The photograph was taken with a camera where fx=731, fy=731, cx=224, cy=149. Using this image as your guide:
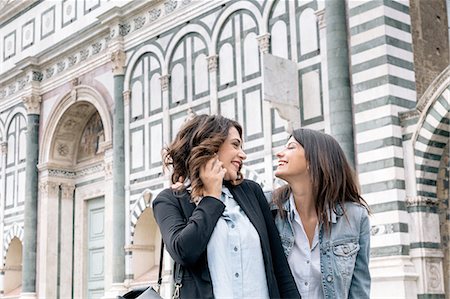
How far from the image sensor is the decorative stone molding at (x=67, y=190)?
17747mm

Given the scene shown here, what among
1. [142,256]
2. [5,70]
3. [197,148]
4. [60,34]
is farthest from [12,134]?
[197,148]

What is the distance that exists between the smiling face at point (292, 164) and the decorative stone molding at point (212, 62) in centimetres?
1047

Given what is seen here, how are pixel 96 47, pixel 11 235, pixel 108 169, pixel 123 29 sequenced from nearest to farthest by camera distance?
pixel 123 29
pixel 108 169
pixel 96 47
pixel 11 235

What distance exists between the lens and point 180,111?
45.5 feet

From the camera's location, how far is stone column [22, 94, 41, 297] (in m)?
17.2

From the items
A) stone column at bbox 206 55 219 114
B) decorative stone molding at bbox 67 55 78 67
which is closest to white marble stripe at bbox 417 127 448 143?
stone column at bbox 206 55 219 114

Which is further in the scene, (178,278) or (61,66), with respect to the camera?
(61,66)

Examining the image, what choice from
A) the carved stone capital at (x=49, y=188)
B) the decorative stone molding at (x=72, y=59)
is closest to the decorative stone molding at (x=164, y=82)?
the decorative stone molding at (x=72, y=59)

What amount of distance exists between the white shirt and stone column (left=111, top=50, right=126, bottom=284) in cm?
1220

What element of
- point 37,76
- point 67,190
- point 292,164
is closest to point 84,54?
point 37,76

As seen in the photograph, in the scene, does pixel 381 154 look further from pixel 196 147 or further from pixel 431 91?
pixel 196 147

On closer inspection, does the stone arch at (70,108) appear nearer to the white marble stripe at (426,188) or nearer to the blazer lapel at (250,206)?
the white marble stripe at (426,188)

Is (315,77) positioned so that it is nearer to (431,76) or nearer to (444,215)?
(431,76)

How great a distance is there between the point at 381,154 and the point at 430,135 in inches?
27.6
